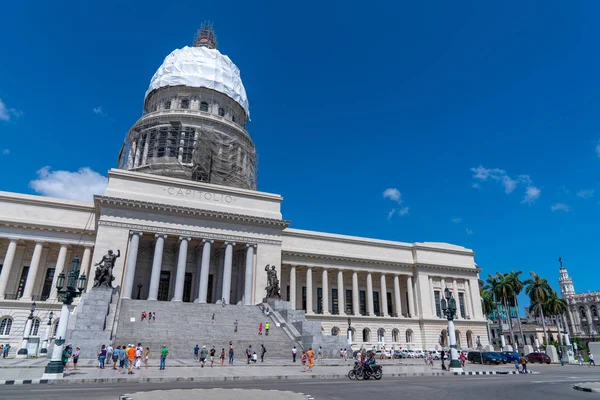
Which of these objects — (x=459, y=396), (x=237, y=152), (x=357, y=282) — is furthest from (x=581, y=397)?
(x=237, y=152)

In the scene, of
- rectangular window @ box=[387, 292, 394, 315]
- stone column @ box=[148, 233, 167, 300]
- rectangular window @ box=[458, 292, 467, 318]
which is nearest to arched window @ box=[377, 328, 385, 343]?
rectangular window @ box=[387, 292, 394, 315]

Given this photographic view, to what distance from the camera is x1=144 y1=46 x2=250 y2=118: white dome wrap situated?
68750 millimetres

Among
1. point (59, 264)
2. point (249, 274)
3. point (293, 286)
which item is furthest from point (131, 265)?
point (293, 286)

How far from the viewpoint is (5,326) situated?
4044 cm

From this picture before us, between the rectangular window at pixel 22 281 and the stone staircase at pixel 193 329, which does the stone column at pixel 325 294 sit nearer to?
the stone staircase at pixel 193 329

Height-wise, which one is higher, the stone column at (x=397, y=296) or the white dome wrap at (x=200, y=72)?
the white dome wrap at (x=200, y=72)

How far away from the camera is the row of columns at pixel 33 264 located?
42125mm

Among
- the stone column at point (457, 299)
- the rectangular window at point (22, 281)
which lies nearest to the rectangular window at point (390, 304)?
the stone column at point (457, 299)

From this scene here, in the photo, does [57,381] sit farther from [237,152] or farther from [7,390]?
[237,152]

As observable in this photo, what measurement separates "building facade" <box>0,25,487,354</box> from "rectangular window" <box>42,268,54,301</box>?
0.12 meters

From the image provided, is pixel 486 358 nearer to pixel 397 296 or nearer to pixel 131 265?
pixel 397 296

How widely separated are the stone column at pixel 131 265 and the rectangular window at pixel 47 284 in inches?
407

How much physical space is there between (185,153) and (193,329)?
34650 millimetres

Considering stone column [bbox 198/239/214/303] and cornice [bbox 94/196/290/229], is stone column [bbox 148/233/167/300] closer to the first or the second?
cornice [bbox 94/196/290/229]
